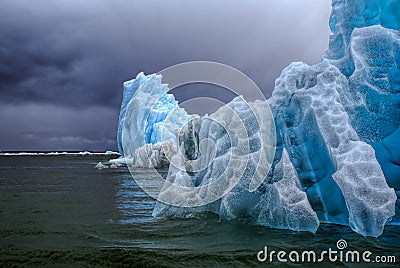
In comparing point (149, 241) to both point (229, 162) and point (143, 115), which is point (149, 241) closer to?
point (229, 162)

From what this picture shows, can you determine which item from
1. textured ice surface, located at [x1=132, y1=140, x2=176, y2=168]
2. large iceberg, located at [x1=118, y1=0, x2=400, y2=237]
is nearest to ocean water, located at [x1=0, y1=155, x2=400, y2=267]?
large iceberg, located at [x1=118, y1=0, x2=400, y2=237]

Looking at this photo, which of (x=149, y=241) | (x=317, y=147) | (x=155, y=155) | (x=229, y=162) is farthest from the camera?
(x=155, y=155)

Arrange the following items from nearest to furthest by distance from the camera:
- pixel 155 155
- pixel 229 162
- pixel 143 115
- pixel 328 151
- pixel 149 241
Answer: pixel 149 241 → pixel 328 151 → pixel 229 162 → pixel 155 155 → pixel 143 115

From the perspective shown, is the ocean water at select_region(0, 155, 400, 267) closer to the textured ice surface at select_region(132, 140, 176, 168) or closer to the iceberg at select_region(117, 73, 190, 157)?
the textured ice surface at select_region(132, 140, 176, 168)

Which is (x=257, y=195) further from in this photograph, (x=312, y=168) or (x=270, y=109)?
(x=270, y=109)

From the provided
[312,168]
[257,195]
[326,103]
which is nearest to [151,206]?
[257,195]

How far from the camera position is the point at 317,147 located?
8.78m

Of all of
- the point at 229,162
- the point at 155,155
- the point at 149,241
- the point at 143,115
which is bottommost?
the point at 149,241

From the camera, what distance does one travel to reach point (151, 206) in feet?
41.8

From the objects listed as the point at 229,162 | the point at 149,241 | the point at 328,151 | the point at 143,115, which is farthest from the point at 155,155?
the point at 149,241

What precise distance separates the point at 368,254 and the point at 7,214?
33.9ft

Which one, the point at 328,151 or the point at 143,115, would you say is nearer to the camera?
the point at 328,151

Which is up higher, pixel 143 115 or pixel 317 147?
pixel 143 115

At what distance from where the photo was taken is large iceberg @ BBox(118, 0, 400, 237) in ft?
24.6
